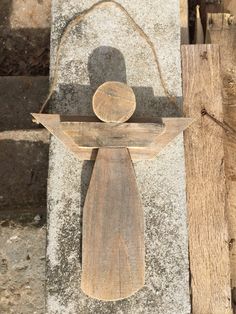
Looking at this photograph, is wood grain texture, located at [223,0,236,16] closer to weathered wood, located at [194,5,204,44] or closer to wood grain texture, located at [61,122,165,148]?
weathered wood, located at [194,5,204,44]

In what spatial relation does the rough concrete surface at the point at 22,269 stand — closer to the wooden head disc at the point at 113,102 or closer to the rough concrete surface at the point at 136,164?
the rough concrete surface at the point at 136,164

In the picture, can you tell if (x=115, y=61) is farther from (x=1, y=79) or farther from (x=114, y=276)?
(x=114, y=276)

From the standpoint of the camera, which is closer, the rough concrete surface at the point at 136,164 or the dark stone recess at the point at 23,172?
the rough concrete surface at the point at 136,164

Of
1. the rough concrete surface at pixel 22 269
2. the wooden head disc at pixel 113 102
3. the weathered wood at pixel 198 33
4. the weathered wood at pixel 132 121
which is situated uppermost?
the weathered wood at pixel 198 33

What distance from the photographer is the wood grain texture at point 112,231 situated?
1.68m

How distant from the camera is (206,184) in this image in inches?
73.7

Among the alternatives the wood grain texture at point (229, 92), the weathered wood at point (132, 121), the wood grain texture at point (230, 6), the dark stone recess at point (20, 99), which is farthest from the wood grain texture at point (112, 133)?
the wood grain texture at point (230, 6)

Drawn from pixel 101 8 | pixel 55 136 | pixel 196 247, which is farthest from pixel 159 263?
pixel 101 8

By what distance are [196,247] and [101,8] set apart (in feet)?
3.78

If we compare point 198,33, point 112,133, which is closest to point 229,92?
point 198,33

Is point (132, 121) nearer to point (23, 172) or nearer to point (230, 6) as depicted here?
point (23, 172)

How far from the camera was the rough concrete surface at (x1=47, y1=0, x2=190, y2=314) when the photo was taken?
5.81 feet

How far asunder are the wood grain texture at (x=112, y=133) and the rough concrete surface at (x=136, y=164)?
0.46 ft

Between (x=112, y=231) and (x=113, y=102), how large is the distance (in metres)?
0.51
